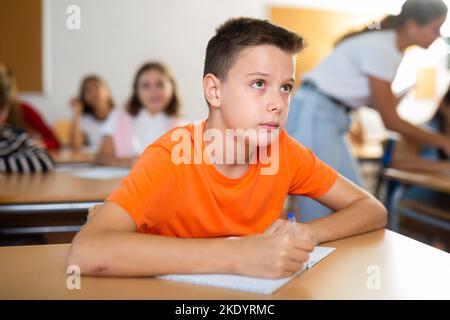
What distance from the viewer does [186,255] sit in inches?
34.5

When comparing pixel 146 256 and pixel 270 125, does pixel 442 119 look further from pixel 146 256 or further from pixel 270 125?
pixel 146 256

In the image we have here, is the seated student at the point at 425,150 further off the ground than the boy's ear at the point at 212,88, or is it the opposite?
the boy's ear at the point at 212,88

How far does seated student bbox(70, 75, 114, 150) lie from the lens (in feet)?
15.3

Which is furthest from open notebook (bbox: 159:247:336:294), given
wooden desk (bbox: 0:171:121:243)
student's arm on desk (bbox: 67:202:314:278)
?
wooden desk (bbox: 0:171:121:243)

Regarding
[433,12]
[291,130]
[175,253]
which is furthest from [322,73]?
[175,253]

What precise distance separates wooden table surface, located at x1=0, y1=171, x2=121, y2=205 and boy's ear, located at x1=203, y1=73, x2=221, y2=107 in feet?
2.27

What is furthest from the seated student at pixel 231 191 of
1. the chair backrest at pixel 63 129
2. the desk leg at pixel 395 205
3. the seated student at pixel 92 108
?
the chair backrest at pixel 63 129

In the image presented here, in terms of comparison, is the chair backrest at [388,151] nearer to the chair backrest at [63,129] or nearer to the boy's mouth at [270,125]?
the boy's mouth at [270,125]

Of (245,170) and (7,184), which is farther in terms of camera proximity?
(7,184)

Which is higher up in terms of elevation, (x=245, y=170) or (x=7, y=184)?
(x=245, y=170)

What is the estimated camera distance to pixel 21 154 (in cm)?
233

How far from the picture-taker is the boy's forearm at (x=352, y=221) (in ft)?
3.72
